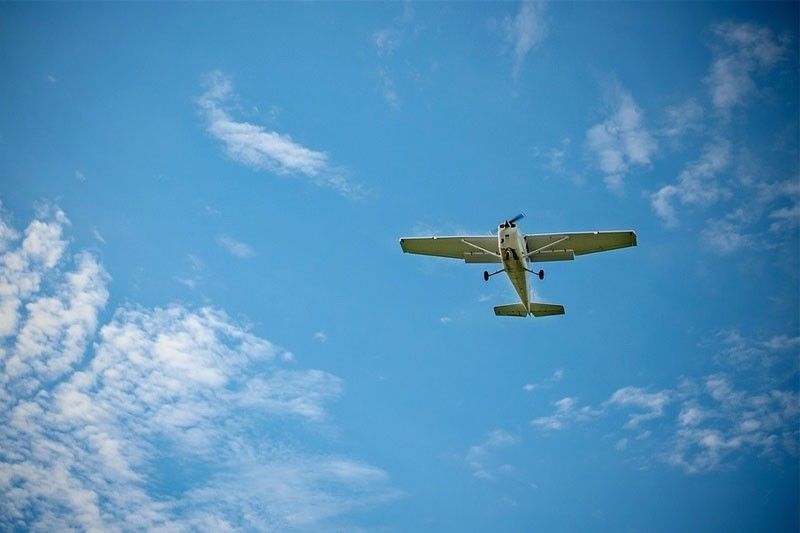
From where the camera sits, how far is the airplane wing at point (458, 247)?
48.5 meters

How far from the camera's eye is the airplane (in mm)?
45781

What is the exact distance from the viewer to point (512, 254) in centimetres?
4581

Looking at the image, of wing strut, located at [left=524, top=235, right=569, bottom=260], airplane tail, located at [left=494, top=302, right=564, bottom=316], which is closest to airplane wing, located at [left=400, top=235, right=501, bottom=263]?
wing strut, located at [left=524, top=235, right=569, bottom=260]

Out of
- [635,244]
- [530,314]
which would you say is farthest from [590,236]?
[530,314]

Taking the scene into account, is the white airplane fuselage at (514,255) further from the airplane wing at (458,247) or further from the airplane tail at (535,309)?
the airplane tail at (535,309)

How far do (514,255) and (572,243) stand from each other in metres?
4.56

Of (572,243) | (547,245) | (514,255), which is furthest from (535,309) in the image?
(514,255)

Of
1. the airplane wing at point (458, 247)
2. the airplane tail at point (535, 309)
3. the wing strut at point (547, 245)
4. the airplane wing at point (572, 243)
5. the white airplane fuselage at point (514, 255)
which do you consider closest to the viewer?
the white airplane fuselage at point (514, 255)

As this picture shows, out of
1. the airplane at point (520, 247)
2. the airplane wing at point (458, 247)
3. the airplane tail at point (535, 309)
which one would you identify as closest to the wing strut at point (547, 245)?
the airplane at point (520, 247)

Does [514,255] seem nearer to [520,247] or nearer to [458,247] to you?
[520,247]

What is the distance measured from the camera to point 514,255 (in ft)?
150

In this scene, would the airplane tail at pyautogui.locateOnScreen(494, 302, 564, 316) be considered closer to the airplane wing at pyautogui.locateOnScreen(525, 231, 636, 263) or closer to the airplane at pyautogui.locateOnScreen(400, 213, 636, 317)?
the airplane at pyautogui.locateOnScreen(400, 213, 636, 317)

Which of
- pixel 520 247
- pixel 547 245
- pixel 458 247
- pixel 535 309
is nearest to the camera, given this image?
pixel 520 247

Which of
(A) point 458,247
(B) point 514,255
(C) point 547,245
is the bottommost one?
(B) point 514,255
